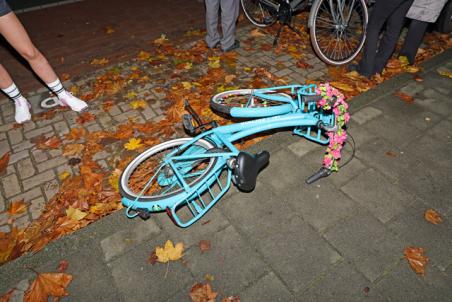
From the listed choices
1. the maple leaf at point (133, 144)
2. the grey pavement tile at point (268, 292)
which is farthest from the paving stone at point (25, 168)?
the grey pavement tile at point (268, 292)

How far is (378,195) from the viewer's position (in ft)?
10.2

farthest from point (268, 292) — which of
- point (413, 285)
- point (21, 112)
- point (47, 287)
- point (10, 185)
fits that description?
point (21, 112)

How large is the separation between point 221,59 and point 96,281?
4.02 m

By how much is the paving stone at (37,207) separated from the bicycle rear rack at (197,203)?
4.72ft

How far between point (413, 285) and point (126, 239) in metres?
2.50

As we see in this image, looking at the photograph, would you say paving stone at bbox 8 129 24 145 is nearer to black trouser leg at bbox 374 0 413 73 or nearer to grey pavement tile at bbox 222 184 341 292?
grey pavement tile at bbox 222 184 341 292

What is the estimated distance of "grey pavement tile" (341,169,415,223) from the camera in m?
2.98

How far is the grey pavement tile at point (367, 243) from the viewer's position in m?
2.60

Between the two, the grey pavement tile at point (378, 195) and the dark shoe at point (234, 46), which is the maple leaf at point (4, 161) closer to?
the dark shoe at point (234, 46)

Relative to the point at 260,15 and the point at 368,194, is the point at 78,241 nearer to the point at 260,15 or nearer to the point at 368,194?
the point at 368,194

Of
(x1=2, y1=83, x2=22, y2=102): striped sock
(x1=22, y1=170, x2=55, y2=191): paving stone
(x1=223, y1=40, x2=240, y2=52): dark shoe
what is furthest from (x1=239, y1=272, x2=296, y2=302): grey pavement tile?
(x1=223, y1=40, x2=240, y2=52): dark shoe

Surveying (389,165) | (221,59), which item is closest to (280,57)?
(221,59)

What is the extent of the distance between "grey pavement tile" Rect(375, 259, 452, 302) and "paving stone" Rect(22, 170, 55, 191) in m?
3.52

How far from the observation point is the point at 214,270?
8.63 ft
